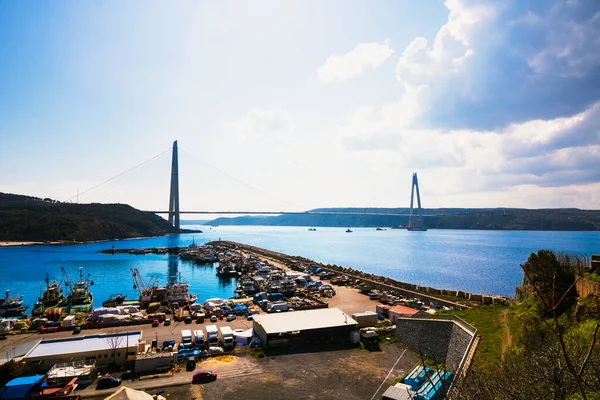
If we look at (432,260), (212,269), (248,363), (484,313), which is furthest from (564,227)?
(248,363)

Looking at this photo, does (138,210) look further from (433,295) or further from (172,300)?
(433,295)

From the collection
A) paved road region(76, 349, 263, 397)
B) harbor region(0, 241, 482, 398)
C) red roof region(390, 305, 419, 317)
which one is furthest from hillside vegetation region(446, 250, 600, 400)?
paved road region(76, 349, 263, 397)

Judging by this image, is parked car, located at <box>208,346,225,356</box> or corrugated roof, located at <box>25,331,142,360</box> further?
parked car, located at <box>208,346,225,356</box>

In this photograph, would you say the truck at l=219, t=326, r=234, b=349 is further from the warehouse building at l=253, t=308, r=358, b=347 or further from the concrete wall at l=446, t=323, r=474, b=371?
the concrete wall at l=446, t=323, r=474, b=371

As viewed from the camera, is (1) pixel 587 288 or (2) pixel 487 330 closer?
(1) pixel 587 288

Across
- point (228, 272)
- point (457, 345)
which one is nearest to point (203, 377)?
point (457, 345)

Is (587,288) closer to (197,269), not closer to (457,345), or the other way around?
(457,345)

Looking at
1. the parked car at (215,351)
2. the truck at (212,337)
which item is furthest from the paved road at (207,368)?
the truck at (212,337)
